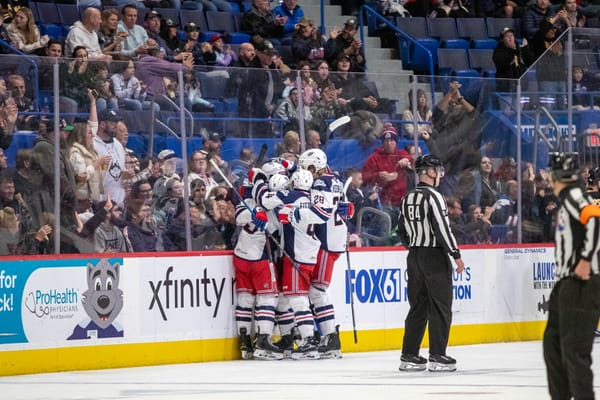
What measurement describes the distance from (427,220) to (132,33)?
5014 mm

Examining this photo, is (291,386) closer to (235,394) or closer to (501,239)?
(235,394)

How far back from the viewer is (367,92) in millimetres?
12898

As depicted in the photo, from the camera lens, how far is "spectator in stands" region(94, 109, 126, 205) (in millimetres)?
11117

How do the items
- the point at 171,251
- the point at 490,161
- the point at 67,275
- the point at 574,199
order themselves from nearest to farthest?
the point at 574,199, the point at 67,275, the point at 171,251, the point at 490,161

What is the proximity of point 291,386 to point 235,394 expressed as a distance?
0.63 m

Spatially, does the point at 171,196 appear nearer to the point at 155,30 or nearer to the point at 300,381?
the point at 300,381

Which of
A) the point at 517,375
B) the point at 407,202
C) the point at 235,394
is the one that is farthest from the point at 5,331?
the point at 517,375

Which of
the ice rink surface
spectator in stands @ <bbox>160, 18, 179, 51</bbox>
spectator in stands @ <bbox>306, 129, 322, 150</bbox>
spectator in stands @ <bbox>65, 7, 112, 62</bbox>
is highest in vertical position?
spectator in stands @ <bbox>160, 18, 179, 51</bbox>

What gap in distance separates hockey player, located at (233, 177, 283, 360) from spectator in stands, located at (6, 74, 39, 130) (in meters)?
2.11

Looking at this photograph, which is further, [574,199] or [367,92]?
[367,92]

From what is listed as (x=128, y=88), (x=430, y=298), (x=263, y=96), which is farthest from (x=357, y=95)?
(x=430, y=298)

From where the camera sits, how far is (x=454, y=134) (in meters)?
13.5

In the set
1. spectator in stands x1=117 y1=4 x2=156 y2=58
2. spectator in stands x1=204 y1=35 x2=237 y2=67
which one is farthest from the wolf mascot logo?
spectator in stands x1=204 y1=35 x2=237 y2=67

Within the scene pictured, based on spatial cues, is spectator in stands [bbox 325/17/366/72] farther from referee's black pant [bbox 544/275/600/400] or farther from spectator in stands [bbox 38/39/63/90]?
referee's black pant [bbox 544/275/600/400]
